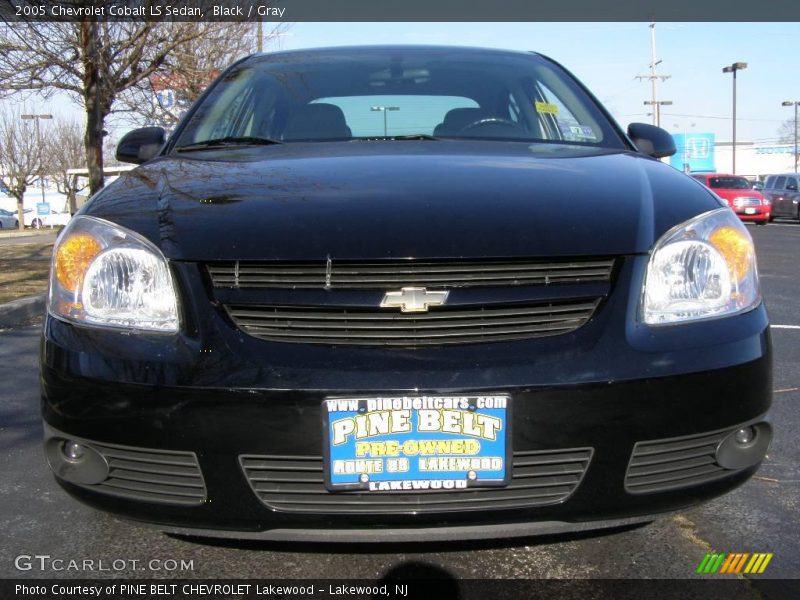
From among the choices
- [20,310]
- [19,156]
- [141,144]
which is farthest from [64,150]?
[141,144]

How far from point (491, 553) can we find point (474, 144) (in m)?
1.31

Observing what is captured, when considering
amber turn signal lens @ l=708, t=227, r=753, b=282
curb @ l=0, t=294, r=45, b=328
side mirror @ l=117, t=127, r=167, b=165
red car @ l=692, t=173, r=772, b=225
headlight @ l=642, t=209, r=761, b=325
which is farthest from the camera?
red car @ l=692, t=173, r=772, b=225

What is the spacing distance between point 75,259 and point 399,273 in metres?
0.81

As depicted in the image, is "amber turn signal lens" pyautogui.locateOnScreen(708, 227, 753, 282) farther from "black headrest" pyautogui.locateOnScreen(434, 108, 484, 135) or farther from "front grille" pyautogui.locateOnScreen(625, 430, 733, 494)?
"black headrest" pyautogui.locateOnScreen(434, 108, 484, 135)

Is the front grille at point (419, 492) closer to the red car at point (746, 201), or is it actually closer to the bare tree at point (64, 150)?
the red car at point (746, 201)

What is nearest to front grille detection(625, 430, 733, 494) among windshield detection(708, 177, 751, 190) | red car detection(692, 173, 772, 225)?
red car detection(692, 173, 772, 225)

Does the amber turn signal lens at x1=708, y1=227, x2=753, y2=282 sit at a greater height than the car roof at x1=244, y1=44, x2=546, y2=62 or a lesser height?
lesser

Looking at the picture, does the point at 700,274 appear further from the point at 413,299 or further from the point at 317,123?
the point at 317,123

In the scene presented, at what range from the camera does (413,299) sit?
1819 mm

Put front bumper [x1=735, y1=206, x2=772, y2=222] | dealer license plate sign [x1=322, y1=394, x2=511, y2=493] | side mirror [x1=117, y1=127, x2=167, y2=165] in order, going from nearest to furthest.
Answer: dealer license plate sign [x1=322, y1=394, x2=511, y2=493] < side mirror [x1=117, y1=127, x2=167, y2=165] < front bumper [x1=735, y1=206, x2=772, y2=222]

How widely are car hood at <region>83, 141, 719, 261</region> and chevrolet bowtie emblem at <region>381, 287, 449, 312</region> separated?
0.28ft

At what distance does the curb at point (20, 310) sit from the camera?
6723 millimetres

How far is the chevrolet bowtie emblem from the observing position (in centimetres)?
181

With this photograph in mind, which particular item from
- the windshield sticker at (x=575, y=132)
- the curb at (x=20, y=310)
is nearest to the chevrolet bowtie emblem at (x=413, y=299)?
the windshield sticker at (x=575, y=132)
